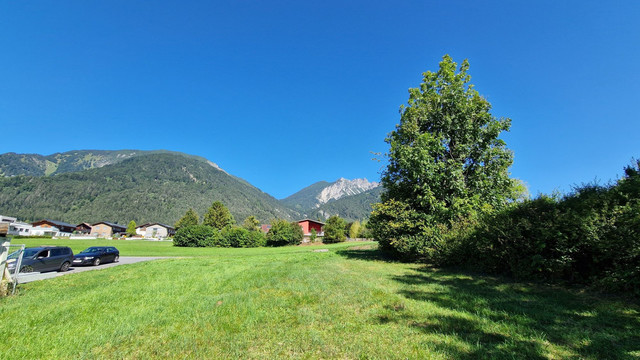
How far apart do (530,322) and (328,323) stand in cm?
362

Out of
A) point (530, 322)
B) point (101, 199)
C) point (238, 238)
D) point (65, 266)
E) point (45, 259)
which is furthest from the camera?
point (101, 199)

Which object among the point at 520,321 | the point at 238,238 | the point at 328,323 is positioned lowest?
the point at 238,238

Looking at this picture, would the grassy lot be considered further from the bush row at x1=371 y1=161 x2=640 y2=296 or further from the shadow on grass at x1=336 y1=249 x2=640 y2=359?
the bush row at x1=371 y1=161 x2=640 y2=296

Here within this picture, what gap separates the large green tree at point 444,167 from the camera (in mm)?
14609

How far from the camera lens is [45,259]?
15.7 metres

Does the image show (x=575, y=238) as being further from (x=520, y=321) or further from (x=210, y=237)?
(x=210, y=237)

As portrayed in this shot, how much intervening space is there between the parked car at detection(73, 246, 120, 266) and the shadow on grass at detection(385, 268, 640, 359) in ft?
74.4

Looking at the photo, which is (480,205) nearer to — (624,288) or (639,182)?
(639,182)

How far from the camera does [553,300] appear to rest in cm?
620

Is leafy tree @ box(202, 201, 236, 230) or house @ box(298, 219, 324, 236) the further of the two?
house @ box(298, 219, 324, 236)

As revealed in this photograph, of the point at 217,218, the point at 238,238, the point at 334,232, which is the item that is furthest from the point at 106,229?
the point at 334,232

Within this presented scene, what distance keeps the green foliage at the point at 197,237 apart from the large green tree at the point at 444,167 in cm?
4240

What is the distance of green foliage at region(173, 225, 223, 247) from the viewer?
49938mm

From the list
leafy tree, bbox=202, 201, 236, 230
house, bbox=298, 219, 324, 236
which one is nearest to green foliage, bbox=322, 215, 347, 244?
house, bbox=298, 219, 324, 236
